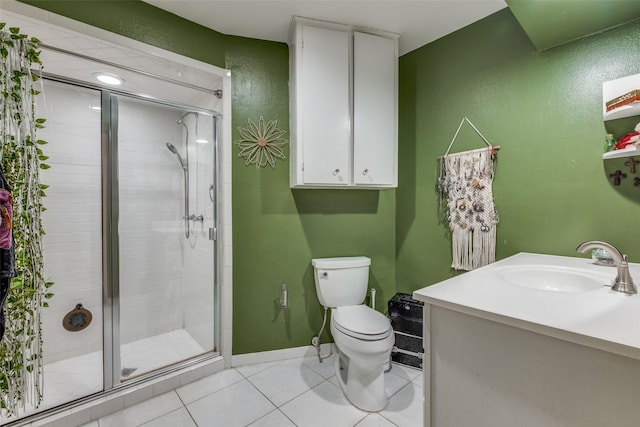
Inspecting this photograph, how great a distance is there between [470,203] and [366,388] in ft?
4.38

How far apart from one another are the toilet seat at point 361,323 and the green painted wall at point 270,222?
16.6 inches

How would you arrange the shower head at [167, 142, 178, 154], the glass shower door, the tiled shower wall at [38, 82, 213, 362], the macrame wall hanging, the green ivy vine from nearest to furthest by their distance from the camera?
the green ivy vine
the macrame wall hanging
the tiled shower wall at [38, 82, 213, 362]
the glass shower door
the shower head at [167, 142, 178, 154]

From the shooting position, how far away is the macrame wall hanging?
70.0 inches

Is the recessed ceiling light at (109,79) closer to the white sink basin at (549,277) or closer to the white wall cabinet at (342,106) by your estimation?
the white wall cabinet at (342,106)

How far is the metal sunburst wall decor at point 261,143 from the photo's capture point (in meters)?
1.96

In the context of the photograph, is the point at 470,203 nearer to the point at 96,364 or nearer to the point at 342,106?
the point at 342,106

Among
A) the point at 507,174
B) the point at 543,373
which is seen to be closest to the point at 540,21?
the point at 507,174

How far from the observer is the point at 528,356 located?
71cm

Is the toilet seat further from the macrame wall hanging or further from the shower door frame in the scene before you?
the shower door frame

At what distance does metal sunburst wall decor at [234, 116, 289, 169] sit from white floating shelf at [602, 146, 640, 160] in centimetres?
179

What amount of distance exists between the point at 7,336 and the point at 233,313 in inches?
43.4

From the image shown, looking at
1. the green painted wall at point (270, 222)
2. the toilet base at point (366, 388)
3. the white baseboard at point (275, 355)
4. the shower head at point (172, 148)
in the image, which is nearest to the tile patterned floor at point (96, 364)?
the white baseboard at point (275, 355)

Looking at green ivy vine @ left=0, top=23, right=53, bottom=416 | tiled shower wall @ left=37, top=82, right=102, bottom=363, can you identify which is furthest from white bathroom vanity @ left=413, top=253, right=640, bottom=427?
tiled shower wall @ left=37, top=82, right=102, bottom=363

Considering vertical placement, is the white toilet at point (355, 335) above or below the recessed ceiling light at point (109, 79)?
below
